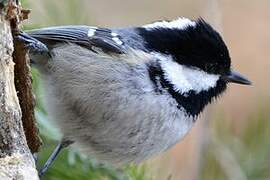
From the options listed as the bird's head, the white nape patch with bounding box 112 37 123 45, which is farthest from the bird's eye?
the white nape patch with bounding box 112 37 123 45

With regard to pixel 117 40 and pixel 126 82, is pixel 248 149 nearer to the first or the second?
pixel 126 82

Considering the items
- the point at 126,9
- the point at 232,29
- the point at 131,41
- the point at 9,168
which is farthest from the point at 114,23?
the point at 9,168

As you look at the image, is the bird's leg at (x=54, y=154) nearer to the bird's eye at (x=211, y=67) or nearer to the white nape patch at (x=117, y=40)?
the white nape patch at (x=117, y=40)

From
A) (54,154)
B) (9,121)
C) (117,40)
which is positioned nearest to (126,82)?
(117,40)

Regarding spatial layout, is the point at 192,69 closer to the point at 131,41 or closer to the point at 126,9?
the point at 131,41

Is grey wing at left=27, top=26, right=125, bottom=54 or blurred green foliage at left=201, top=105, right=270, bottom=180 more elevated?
grey wing at left=27, top=26, right=125, bottom=54

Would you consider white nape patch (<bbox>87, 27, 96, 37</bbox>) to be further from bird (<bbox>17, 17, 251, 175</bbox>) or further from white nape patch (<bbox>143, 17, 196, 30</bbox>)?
white nape patch (<bbox>143, 17, 196, 30</bbox>)
